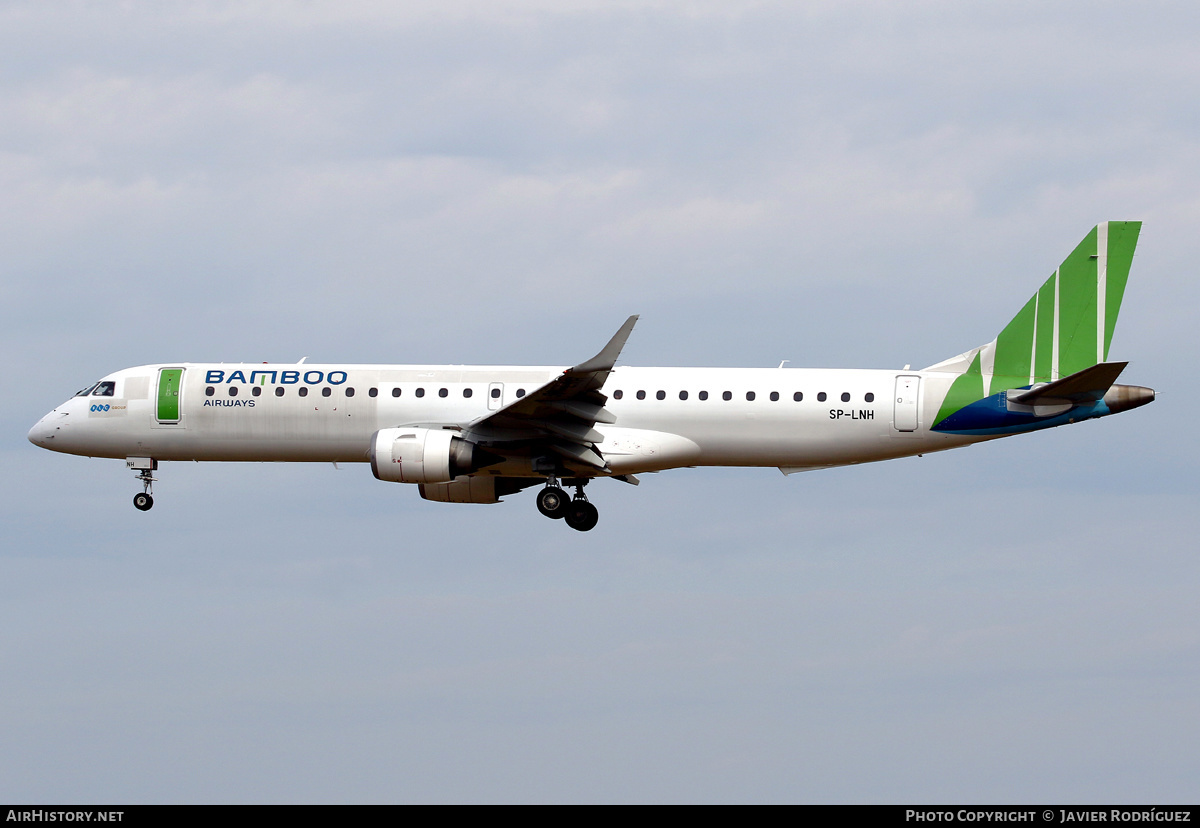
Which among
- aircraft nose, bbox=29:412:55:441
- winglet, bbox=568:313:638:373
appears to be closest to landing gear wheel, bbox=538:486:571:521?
winglet, bbox=568:313:638:373

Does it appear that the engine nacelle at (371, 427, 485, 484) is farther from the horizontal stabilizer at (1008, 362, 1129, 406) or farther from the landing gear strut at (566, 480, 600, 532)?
the horizontal stabilizer at (1008, 362, 1129, 406)

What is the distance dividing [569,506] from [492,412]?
3.24m

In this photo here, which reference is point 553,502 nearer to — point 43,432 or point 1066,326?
point 1066,326

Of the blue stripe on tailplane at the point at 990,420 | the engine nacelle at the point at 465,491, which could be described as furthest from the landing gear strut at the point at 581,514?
the blue stripe on tailplane at the point at 990,420

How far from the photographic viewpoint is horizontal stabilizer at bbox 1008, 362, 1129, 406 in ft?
Answer: 108

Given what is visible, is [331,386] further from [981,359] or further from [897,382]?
[981,359]

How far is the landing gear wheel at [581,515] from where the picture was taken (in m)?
36.9

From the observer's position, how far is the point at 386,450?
113 ft

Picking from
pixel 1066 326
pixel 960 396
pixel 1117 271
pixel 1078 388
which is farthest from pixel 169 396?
pixel 1117 271

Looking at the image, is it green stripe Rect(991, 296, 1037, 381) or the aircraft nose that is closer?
green stripe Rect(991, 296, 1037, 381)

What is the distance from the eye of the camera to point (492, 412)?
36.1 meters

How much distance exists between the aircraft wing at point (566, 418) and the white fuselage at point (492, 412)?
1.82 ft

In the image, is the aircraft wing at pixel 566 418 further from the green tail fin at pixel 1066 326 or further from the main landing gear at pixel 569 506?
the green tail fin at pixel 1066 326

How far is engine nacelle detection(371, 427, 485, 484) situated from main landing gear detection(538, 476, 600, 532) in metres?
2.73
